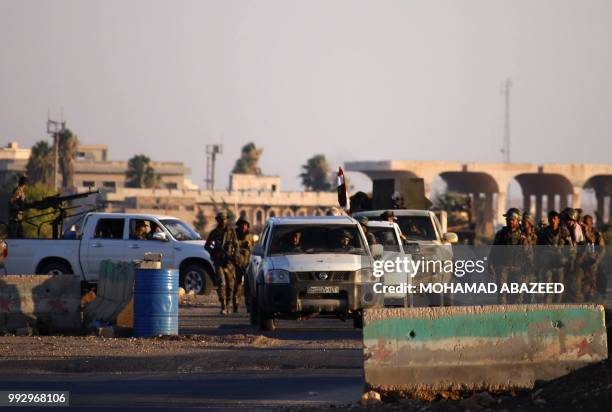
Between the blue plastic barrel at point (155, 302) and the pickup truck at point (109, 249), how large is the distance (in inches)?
406

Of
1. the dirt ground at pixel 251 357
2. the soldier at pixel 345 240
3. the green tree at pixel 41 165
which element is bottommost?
the dirt ground at pixel 251 357

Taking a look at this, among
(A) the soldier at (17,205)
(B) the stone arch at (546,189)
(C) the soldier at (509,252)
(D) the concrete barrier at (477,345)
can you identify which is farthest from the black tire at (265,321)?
(B) the stone arch at (546,189)

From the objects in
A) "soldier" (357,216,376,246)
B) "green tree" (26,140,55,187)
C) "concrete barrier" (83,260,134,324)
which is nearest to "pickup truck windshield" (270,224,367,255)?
"soldier" (357,216,376,246)

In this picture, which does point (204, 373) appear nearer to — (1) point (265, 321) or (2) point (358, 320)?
(1) point (265, 321)

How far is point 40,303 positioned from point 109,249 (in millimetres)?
9471

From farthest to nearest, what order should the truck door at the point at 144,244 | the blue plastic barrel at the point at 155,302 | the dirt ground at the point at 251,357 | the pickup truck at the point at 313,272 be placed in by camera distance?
the truck door at the point at 144,244
the pickup truck at the point at 313,272
the blue plastic barrel at the point at 155,302
the dirt ground at the point at 251,357

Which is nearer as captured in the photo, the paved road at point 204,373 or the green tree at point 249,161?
the paved road at point 204,373

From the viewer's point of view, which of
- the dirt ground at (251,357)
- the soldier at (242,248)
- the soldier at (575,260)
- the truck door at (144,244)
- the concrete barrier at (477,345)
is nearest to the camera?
the dirt ground at (251,357)

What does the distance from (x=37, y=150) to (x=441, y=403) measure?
138804mm

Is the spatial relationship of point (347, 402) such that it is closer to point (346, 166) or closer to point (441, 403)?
point (441, 403)

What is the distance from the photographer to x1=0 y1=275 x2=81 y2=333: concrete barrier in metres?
21.9

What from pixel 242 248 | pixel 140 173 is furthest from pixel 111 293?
Answer: pixel 140 173

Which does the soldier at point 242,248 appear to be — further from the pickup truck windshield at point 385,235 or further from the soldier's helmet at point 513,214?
the soldier's helmet at point 513,214

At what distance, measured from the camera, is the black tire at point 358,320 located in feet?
71.7
